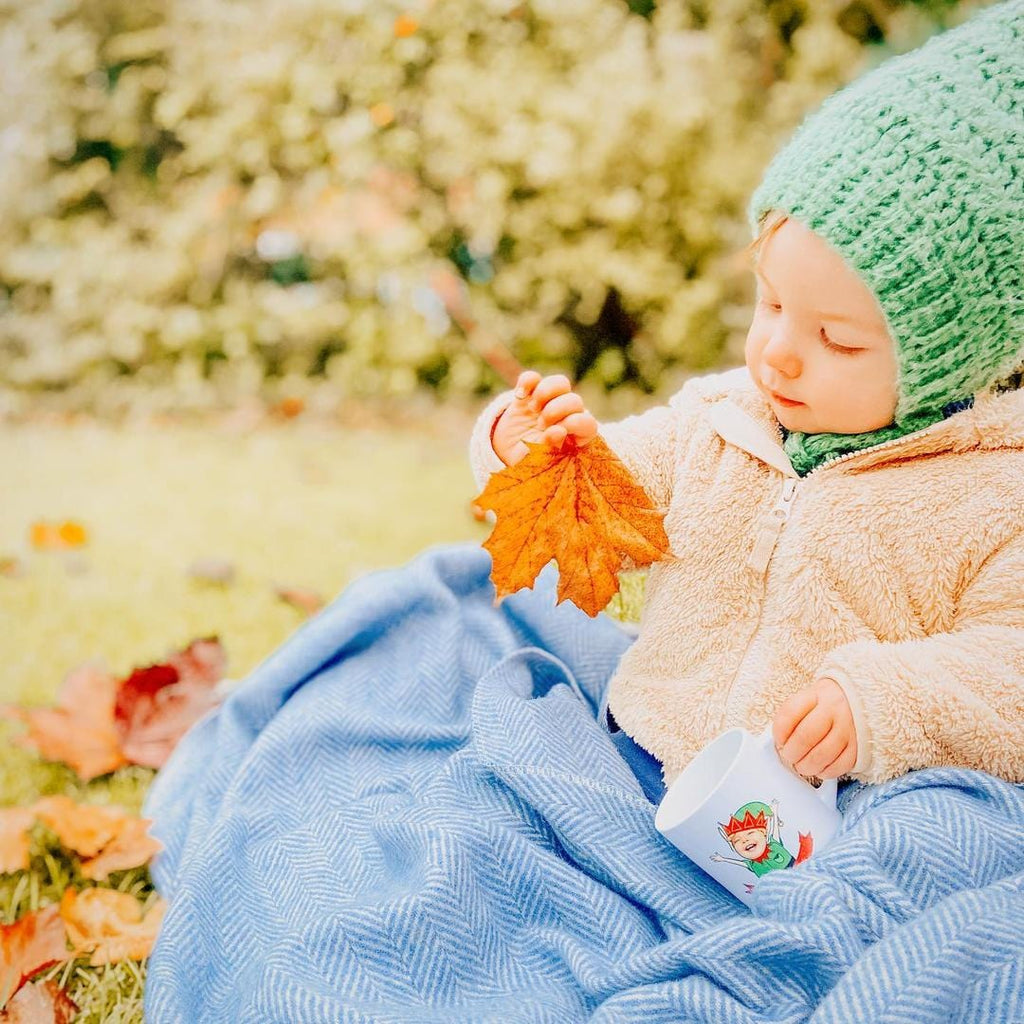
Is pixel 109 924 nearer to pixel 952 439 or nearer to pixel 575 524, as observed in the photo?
pixel 575 524

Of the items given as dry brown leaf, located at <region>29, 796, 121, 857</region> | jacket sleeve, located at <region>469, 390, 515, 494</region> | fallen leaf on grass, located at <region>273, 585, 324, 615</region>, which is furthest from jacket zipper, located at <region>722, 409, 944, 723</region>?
fallen leaf on grass, located at <region>273, 585, 324, 615</region>

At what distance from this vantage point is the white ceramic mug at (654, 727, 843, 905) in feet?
3.50

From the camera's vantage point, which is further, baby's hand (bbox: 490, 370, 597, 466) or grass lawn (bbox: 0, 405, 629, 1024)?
grass lawn (bbox: 0, 405, 629, 1024)

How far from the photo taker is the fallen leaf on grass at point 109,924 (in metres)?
1.33

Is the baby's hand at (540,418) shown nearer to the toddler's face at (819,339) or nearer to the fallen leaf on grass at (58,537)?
the toddler's face at (819,339)

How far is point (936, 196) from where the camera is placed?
40.8 inches

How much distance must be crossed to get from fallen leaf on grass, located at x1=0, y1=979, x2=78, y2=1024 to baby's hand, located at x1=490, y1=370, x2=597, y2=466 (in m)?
0.87

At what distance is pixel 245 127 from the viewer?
3605 mm

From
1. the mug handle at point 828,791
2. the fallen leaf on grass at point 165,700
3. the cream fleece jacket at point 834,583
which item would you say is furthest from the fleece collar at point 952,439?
the fallen leaf on grass at point 165,700

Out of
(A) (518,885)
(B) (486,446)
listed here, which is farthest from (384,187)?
(A) (518,885)

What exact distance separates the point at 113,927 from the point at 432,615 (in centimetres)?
65

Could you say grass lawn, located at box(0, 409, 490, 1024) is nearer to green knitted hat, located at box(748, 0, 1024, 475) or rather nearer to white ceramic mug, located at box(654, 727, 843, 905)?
white ceramic mug, located at box(654, 727, 843, 905)

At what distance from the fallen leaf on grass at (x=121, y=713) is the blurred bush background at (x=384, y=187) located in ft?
6.43

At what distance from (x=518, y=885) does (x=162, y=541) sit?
1.95m
